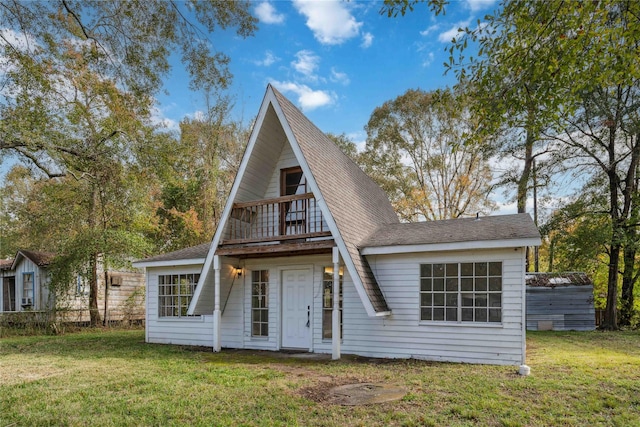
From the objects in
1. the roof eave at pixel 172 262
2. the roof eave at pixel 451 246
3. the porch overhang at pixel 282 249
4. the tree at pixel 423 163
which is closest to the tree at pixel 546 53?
the roof eave at pixel 451 246

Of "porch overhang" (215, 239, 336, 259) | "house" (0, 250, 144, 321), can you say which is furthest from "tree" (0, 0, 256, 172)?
"house" (0, 250, 144, 321)

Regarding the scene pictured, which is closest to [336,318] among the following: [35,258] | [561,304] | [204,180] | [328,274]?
[328,274]

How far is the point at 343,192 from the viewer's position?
34.9 feet

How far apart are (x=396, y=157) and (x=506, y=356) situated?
1829cm

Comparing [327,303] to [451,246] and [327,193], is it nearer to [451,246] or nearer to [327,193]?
[327,193]

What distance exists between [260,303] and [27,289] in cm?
1465

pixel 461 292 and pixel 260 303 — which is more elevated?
pixel 461 292

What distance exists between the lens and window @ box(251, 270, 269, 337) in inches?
424

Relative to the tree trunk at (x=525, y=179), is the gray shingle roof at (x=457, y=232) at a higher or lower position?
lower

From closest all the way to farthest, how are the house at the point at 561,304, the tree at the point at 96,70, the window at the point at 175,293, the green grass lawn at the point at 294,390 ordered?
the green grass lawn at the point at 294,390, the tree at the point at 96,70, the window at the point at 175,293, the house at the point at 561,304

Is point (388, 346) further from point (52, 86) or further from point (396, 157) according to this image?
point (396, 157)

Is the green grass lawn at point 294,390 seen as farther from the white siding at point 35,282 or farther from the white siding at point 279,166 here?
the white siding at point 35,282

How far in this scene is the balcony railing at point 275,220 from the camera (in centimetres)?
960

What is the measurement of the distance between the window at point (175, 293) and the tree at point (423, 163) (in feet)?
50.4
